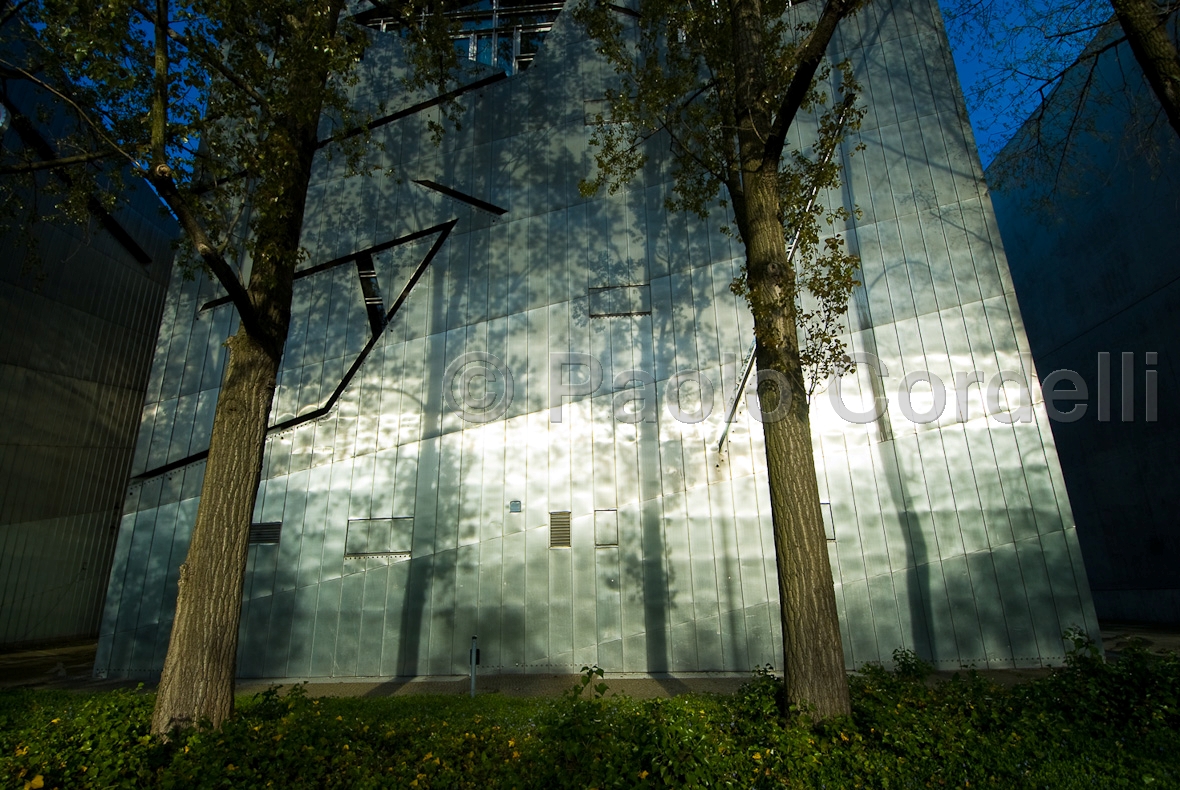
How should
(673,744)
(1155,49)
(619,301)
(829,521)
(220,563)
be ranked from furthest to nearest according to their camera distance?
(619,301)
(829,521)
(1155,49)
(220,563)
(673,744)

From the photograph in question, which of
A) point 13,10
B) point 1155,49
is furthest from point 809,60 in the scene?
point 13,10

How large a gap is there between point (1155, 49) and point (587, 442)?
30.4 feet

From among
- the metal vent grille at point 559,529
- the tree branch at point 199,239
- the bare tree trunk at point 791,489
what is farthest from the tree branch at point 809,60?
the metal vent grille at point 559,529

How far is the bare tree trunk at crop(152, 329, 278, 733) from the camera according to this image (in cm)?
532

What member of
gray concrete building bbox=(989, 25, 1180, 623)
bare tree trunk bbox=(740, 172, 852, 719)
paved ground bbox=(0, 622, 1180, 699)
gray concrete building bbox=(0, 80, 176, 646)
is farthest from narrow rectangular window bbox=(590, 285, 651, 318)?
gray concrete building bbox=(0, 80, 176, 646)

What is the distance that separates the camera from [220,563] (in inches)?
225

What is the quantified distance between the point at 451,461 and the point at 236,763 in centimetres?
786

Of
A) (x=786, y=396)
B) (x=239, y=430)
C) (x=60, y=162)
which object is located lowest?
(x=239, y=430)

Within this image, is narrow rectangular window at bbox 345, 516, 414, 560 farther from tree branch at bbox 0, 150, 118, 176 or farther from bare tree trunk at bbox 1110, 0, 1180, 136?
bare tree trunk at bbox 1110, 0, 1180, 136

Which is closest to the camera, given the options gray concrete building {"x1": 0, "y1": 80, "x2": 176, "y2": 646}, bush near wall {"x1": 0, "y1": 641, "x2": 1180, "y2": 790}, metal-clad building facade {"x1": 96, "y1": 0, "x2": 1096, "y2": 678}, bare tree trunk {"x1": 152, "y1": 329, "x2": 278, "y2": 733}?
bush near wall {"x1": 0, "y1": 641, "x2": 1180, "y2": 790}

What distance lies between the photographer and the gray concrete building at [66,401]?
16891 mm

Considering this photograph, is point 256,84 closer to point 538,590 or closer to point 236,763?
point 236,763

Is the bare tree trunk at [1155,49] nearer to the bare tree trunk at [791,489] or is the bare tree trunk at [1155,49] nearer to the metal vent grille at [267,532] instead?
the bare tree trunk at [791,489]

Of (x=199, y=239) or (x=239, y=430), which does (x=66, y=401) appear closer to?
(x=239, y=430)
